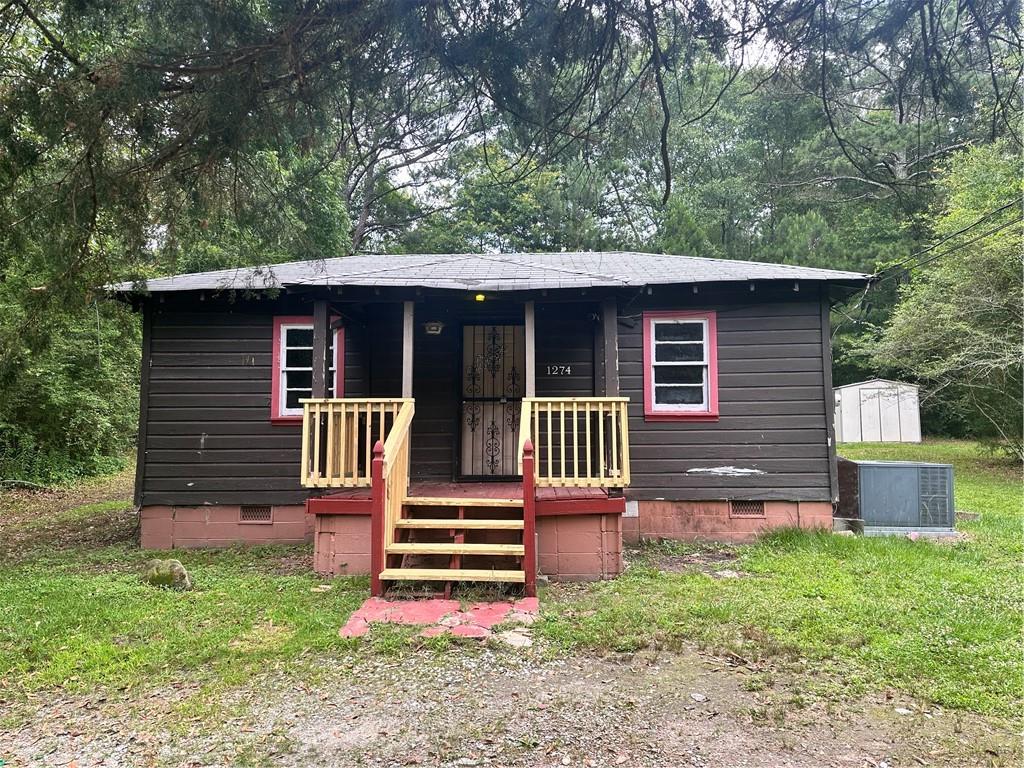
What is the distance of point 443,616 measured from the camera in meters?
4.20

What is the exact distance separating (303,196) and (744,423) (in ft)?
17.6

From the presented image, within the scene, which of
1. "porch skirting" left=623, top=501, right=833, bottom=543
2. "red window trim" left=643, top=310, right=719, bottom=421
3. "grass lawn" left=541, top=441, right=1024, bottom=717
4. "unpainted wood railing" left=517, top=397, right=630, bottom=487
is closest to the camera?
"grass lawn" left=541, top=441, right=1024, bottom=717

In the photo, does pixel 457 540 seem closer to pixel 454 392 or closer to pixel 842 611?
pixel 454 392

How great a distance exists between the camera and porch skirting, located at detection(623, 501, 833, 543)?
22.5 ft

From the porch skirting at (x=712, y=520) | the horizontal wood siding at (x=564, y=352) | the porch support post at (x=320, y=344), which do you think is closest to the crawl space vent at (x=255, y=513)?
the porch support post at (x=320, y=344)

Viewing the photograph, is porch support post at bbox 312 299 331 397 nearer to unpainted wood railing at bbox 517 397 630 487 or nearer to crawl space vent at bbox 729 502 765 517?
unpainted wood railing at bbox 517 397 630 487

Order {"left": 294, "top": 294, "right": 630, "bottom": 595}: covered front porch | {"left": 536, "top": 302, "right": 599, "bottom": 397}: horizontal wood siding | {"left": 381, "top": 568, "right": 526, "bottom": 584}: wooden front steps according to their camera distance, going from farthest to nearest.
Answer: {"left": 536, "top": 302, "right": 599, "bottom": 397}: horizontal wood siding, {"left": 294, "top": 294, "right": 630, "bottom": 595}: covered front porch, {"left": 381, "top": 568, "right": 526, "bottom": 584}: wooden front steps

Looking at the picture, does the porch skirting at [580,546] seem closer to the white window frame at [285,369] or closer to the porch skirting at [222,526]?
Result: the porch skirting at [222,526]

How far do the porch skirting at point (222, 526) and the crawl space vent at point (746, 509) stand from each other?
5010 millimetres

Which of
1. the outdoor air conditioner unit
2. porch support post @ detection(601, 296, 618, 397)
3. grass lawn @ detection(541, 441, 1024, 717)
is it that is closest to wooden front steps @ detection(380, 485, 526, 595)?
grass lawn @ detection(541, 441, 1024, 717)

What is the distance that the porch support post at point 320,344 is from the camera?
6051mm

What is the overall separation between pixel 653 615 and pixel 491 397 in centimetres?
382

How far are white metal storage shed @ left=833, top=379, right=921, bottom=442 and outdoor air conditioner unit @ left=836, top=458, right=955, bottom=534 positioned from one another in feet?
43.9

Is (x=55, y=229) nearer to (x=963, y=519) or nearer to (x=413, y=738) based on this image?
(x=413, y=738)
